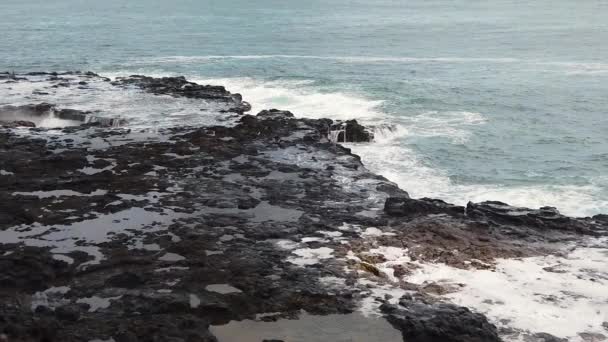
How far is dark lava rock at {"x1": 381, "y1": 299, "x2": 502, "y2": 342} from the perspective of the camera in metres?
13.8

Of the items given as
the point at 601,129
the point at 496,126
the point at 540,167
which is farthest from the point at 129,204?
the point at 601,129

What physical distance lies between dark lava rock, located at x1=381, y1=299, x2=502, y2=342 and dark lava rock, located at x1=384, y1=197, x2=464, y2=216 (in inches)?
235

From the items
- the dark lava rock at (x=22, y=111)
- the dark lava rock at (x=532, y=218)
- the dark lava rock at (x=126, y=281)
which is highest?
the dark lava rock at (x=22, y=111)

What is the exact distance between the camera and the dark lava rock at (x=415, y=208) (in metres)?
20.7

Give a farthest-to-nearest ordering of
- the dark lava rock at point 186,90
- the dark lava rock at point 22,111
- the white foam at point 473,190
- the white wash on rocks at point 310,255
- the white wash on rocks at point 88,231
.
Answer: the dark lava rock at point 186,90 < the dark lava rock at point 22,111 < the white foam at point 473,190 < the white wash on rocks at point 88,231 < the white wash on rocks at point 310,255

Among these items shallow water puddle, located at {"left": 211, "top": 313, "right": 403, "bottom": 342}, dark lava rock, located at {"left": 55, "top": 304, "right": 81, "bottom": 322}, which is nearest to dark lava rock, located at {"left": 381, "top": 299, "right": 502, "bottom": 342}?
shallow water puddle, located at {"left": 211, "top": 313, "right": 403, "bottom": 342}

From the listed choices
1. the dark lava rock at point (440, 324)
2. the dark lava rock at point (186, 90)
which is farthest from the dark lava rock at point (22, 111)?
the dark lava rock at point (440, 324)

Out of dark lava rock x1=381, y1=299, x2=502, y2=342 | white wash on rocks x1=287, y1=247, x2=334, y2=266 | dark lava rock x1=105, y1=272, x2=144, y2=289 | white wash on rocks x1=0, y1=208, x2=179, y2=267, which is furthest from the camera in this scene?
white wash on rocks x1=0, y1=208, x2=179, y2=267

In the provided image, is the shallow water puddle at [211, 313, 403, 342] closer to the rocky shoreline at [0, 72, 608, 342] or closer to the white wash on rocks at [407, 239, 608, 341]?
the rocky shoreline at [0, 72, 608, 342]

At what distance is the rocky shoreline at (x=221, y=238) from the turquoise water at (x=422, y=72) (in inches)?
199

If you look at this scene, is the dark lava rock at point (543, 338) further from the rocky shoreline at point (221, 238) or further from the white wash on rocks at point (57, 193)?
the white wash on rocks at point (57, 193)

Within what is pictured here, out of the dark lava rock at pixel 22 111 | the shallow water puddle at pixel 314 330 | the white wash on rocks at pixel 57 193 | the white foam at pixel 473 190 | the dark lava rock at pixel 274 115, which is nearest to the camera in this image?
the shallow water puddle at pixel 314 330

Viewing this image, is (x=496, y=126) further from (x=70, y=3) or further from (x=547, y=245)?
(x=70, y=3)

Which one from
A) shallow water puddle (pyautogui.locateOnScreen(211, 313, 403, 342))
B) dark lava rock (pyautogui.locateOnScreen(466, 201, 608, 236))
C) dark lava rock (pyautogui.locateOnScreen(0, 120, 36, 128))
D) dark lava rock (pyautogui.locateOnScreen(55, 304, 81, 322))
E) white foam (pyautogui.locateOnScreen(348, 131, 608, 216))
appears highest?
dark lava rock (pyautogui.locateOnScreen(0, 120, 36, 128))
